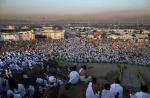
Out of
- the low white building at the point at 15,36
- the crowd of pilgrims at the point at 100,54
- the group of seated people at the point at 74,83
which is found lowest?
the low white building at the point at 15,36

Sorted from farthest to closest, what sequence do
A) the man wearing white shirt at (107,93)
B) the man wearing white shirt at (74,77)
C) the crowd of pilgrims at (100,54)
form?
the crowd of pilgrims at (100,54) → the man wearing white shirt at (74,77) → the man wearing white shirt at (107,93)

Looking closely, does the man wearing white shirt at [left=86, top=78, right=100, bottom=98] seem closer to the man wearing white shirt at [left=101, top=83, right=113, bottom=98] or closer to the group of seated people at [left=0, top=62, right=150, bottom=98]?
the group of seated people at [left=0, top=62, right=150, bottom=98]

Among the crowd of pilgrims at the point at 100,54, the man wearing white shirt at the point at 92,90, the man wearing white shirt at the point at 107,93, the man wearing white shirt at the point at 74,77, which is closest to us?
the man wearing white shirt at the point at 107,93

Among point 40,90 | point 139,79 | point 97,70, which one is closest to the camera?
point 40,90

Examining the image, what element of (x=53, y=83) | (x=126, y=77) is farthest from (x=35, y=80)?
(x=126, y=77)

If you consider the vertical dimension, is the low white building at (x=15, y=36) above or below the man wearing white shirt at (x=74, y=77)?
below

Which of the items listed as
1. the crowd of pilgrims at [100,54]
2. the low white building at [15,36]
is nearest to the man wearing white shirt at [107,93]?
the crowd of pilgrims at [100,54]

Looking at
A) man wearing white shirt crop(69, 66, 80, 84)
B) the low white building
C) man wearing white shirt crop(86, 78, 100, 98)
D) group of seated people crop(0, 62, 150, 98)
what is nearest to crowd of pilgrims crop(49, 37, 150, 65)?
group of seated people crop(0, 62, 150, 98)

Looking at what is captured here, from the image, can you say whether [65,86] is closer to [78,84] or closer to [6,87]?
[78,84]

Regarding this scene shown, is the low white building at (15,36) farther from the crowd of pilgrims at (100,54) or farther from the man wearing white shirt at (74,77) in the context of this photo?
the man wearing white shirt at (74,77)

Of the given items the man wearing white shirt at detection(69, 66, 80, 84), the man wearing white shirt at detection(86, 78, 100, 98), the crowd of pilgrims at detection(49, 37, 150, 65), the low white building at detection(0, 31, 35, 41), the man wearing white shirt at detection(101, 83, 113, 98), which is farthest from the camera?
the low white building at detection(0, 31, 35, 41)

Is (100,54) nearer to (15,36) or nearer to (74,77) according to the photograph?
(74,77)
